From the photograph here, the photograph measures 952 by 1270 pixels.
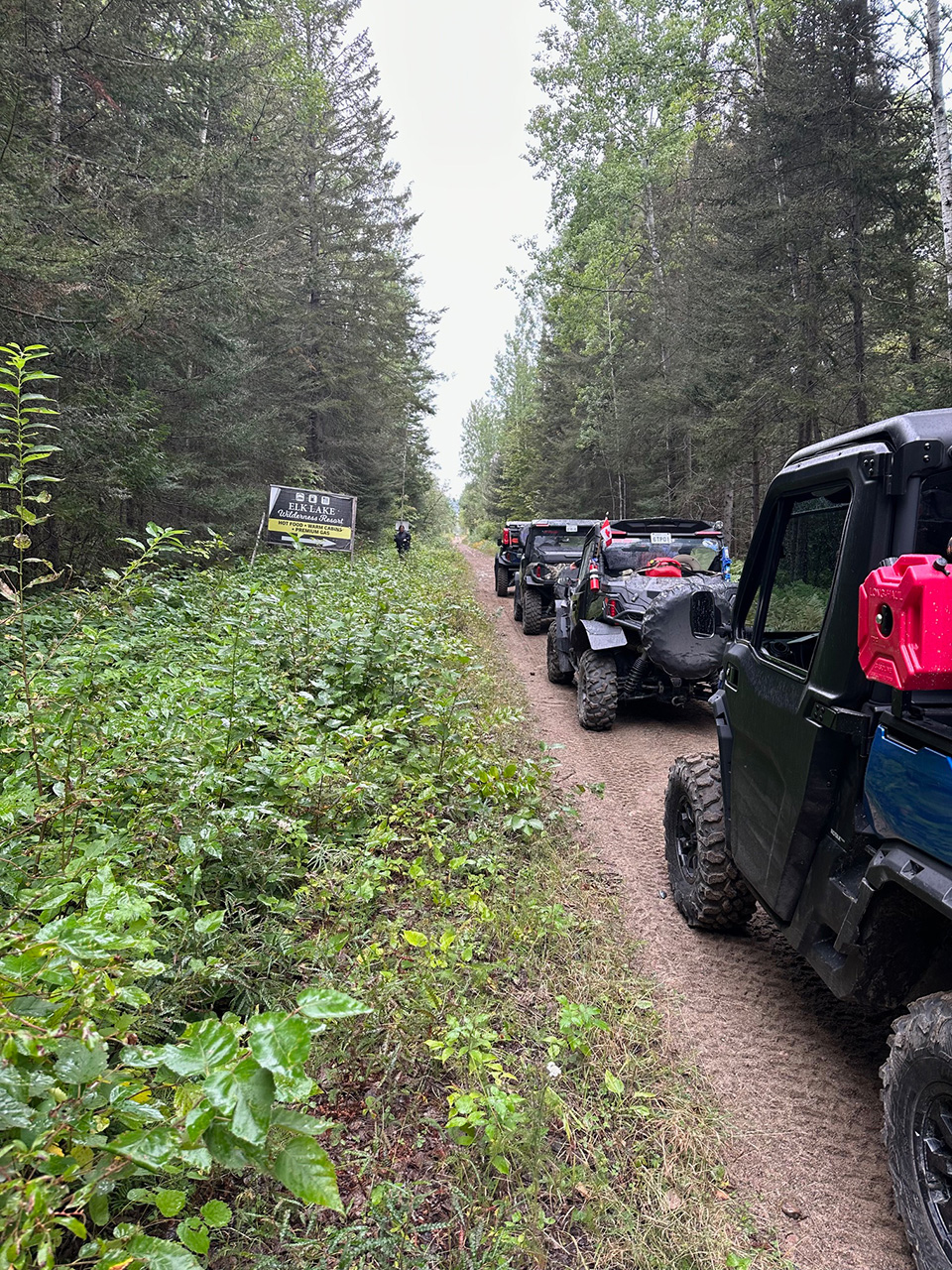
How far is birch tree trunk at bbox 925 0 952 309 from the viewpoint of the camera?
30.1ft

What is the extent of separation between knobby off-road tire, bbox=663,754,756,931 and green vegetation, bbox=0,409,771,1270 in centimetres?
47

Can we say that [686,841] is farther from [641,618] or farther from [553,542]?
[553,542]

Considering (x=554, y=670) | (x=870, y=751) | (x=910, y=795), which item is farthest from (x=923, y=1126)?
(x=554, y=670)

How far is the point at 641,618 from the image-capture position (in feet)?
19.6

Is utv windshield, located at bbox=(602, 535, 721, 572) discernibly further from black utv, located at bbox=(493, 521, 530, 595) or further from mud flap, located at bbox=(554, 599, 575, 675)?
black utv, located at bbox=(493, 521, 530, 595)

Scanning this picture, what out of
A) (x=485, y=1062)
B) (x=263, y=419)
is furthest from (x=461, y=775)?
(x=263, y=419)

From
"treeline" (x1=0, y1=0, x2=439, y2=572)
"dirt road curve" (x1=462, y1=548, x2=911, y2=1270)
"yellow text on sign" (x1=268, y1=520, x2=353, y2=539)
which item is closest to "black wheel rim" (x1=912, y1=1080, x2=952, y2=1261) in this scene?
"dirt road curve" (x1=462, y1=548, x2=911, y2=1270)

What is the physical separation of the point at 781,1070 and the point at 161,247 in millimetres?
10186

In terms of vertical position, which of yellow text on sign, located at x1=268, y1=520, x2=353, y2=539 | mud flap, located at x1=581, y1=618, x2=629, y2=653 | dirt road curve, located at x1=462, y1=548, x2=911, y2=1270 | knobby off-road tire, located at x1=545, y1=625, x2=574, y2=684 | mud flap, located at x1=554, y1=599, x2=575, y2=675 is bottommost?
dirt road curve, located at x1=462, y1=548, x2=911, y2=1270

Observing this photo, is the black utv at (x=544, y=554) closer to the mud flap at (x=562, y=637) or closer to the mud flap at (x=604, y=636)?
the mud flap at (x=562, y=637)

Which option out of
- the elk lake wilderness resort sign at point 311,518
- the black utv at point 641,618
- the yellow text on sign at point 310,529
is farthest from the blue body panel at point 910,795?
the yellow text on sign at point 310,529

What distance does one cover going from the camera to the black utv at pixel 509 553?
17172mm

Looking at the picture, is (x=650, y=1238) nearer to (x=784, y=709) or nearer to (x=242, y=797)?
(x=784, y=709)

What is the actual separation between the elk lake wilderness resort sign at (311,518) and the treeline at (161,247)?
41.3 inches
